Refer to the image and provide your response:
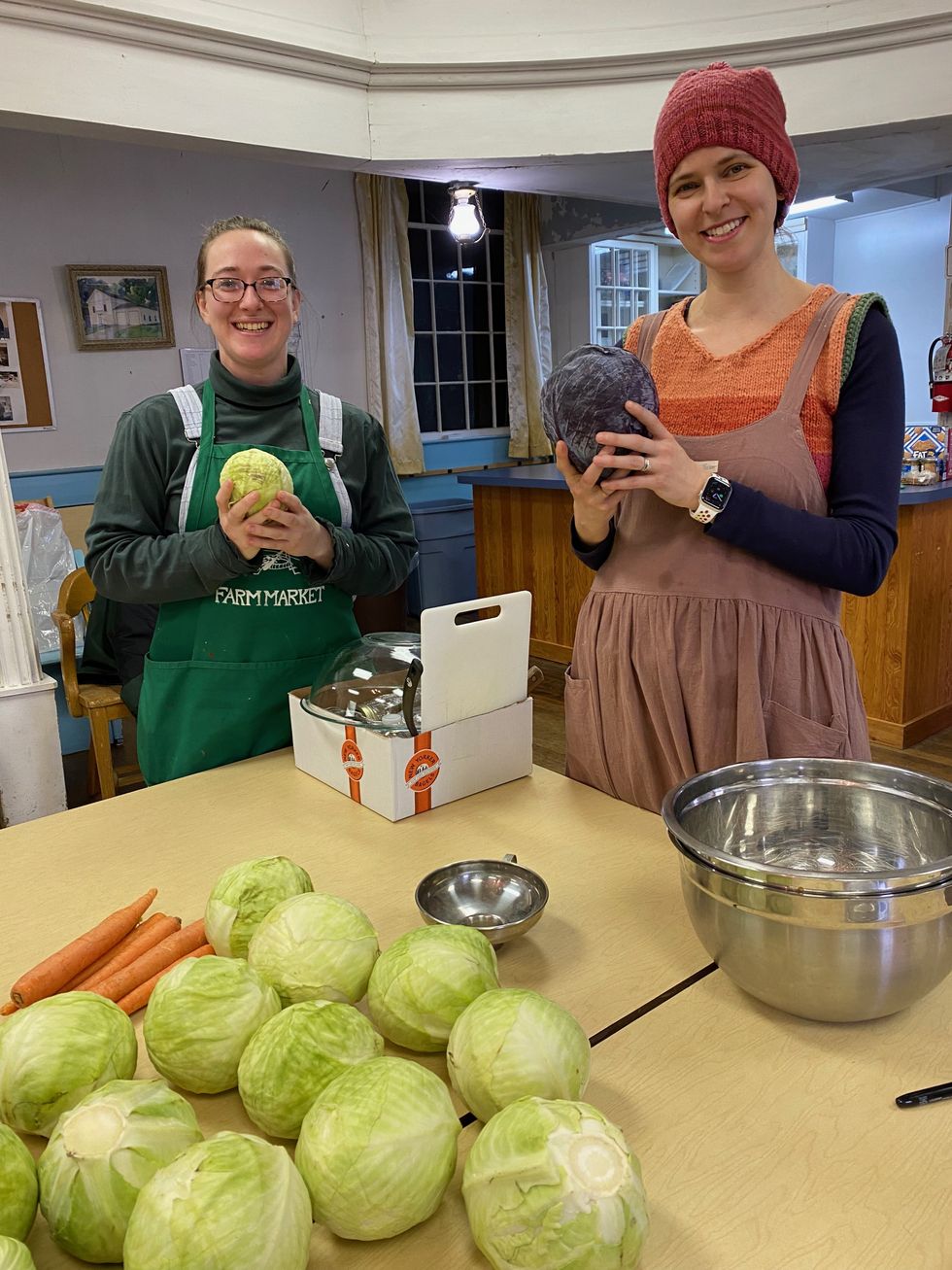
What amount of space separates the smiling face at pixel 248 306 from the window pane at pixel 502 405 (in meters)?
6.48

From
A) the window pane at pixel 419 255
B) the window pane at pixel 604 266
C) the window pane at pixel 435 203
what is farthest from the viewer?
the window pane at pixel 604 266

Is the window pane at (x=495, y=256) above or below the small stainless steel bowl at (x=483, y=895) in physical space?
above

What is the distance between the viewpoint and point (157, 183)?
5996mm

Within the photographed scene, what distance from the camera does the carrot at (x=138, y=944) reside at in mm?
1100

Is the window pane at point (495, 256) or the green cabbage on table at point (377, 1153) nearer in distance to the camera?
the green cabbage on table at point (377, 1153)

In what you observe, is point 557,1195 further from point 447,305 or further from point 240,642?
point 447,305

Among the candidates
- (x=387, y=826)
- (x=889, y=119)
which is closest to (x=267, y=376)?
(x=387, y=826)

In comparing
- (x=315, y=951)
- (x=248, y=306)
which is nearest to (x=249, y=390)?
(x=248, y=306)

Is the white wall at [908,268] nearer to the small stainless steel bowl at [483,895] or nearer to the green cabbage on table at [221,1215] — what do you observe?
the small stainless steel bowl at [483,895]

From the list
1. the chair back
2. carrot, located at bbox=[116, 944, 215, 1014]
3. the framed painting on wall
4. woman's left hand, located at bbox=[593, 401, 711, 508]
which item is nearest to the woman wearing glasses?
woman's left hand, located at bbox=[593, 401, 711, 508]

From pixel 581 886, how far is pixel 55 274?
576 cm

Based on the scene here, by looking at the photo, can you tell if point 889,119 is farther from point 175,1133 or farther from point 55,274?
point 55,274

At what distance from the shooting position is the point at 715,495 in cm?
143

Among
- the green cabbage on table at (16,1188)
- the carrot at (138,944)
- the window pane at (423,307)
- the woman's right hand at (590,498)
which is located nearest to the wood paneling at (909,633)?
the woman's right hand at (590,498)
